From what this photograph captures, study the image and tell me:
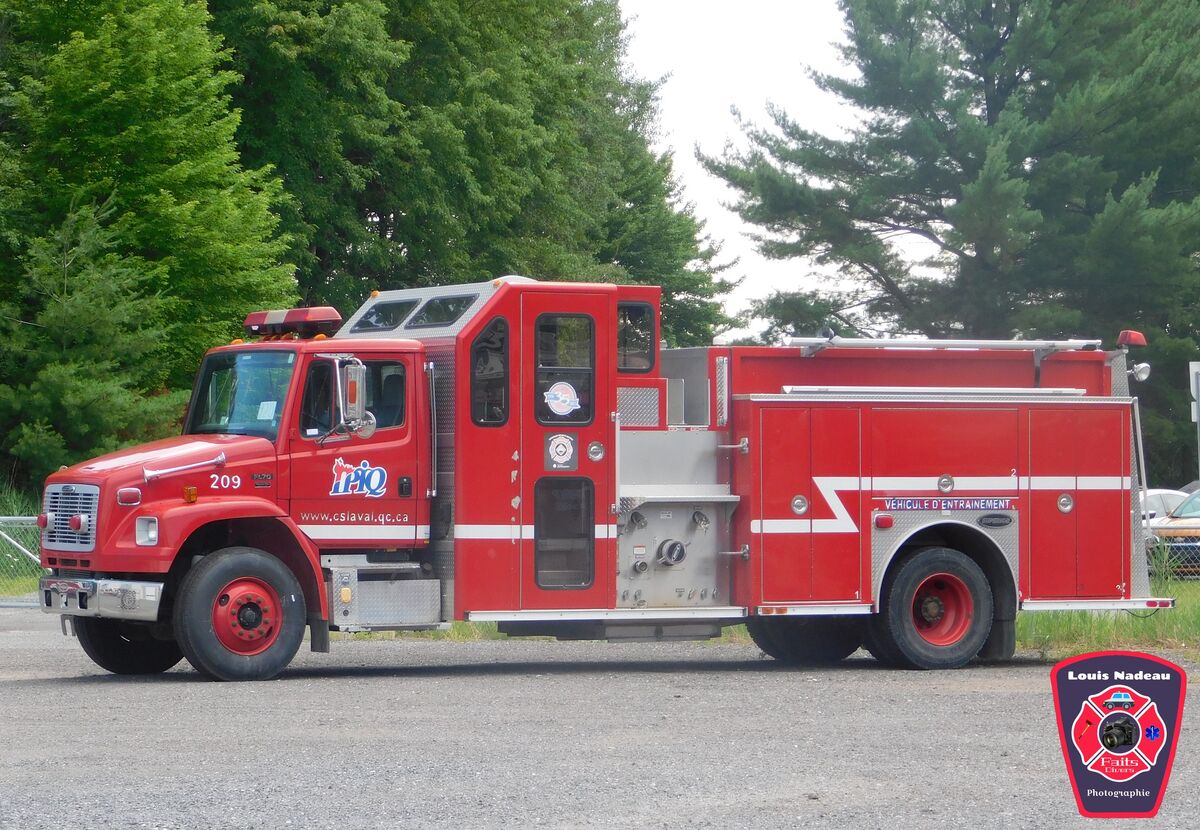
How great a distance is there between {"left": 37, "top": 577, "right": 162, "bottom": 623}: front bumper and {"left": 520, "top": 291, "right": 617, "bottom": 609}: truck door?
2.85m

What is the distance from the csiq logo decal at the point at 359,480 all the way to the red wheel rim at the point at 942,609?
468 cm

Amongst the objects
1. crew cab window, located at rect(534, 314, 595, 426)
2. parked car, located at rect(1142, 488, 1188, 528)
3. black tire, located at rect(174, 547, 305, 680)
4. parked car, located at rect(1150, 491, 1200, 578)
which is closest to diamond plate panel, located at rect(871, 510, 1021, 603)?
crew cab window, located at rect(534, 314, 595, 426)

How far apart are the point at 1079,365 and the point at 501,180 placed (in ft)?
82.4

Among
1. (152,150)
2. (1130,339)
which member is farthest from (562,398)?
(152,150)

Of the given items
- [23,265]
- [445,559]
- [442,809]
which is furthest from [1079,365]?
[23,265]

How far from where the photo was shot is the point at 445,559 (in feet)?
45.6

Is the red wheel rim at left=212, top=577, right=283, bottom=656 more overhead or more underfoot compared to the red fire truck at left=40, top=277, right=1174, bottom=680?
more underfoot

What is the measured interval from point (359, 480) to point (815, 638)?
15.4ft

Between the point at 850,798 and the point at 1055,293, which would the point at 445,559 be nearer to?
the point at 850,798

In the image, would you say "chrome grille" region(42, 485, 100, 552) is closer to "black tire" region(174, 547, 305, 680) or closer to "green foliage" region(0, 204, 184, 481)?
"black tire" region(174, 547, 305, 680)

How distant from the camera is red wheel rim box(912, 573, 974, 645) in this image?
1501 cm

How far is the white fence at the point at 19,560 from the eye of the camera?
854 inches

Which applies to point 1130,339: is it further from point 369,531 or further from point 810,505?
point 369,531

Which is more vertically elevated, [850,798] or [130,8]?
[130,8]
